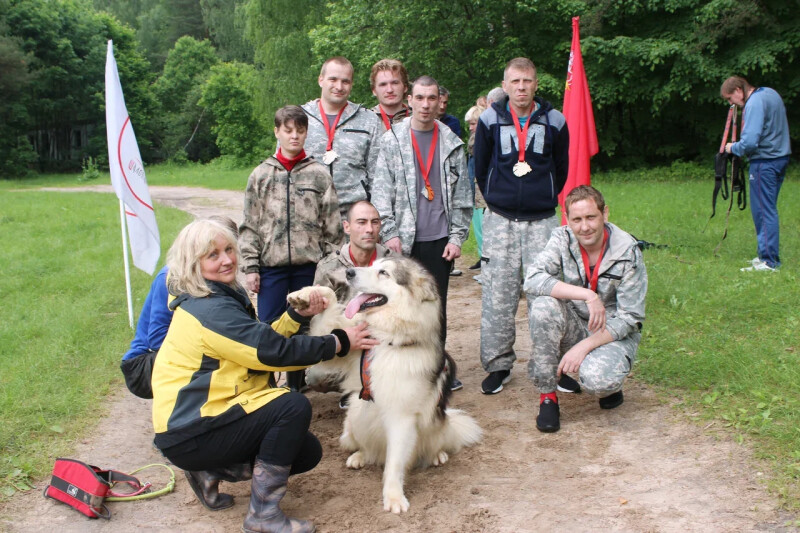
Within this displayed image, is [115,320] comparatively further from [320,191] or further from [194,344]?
[194,344]

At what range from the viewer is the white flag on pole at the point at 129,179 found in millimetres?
6102

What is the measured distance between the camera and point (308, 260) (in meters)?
4.27

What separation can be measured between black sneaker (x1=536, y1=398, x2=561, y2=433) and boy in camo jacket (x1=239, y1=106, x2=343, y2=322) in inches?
68.7

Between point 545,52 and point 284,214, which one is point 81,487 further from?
point 545,52

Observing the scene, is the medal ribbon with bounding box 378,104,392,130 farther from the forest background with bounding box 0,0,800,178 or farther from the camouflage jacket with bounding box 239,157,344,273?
the forest background with bounding box 0,0,800,178

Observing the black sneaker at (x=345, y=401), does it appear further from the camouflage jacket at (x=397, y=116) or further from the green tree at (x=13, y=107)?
the green tree at (x=13, y=107)

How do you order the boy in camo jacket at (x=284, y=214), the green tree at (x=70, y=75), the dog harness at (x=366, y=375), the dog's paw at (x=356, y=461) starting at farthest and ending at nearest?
the green tree at (x=70, y=75) < the boy in camo jacket at (x=284, y=214) < the dog's paw at (x=356, y=461) < the dog harness at (x=366, y=375)

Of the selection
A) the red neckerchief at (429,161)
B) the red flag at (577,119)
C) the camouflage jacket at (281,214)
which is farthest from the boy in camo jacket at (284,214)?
the red flag at (577,119)

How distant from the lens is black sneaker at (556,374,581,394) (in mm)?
4648

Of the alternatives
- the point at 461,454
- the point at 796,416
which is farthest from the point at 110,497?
the point at 796,416

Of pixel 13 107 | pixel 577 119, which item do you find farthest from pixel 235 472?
pixel 13 107

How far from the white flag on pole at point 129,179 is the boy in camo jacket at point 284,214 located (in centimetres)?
238

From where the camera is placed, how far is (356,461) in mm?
3658

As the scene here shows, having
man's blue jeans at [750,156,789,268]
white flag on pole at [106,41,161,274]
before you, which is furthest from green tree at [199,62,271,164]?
man's blue jeans at [750,156,789,268]
